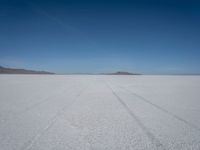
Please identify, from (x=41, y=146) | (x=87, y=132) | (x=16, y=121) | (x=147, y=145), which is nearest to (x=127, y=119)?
(x=87, y=132)

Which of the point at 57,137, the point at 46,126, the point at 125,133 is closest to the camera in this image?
the point at 57,137

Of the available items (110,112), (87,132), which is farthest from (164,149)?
(110,112)

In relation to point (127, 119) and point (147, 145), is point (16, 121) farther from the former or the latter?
point (147, 145)

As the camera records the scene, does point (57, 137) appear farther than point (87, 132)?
No

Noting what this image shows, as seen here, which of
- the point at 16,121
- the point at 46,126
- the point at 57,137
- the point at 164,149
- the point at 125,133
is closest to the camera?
the point at 164,149

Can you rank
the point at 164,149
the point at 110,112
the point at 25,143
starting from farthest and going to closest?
the point at 110,112, the point at 25,143, the point at 164,149

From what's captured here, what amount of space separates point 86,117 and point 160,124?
4.71ft

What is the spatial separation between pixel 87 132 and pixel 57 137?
0.48 m

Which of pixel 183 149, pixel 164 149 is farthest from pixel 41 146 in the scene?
pixel 183 149

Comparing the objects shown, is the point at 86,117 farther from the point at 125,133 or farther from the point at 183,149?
the point at 183,149

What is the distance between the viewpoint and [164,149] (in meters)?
2.32

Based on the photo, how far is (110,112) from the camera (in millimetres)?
4379

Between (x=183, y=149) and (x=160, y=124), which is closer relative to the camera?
(x=183, y=149)

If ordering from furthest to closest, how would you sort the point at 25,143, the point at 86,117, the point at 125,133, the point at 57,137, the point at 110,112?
1. the point at 110,112
2. the point at 86,117
3. the point at 125,133
4. the point at 57,137
5. the point at 25,143
